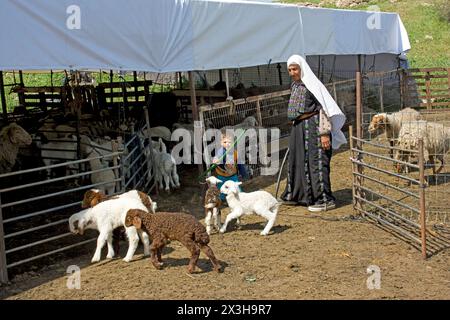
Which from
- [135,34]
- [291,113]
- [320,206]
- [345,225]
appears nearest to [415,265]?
[345,225]

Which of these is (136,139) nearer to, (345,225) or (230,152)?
(230,152)

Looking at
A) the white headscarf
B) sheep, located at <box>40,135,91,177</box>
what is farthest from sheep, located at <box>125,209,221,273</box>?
sheep, located at <box>40,135,91,177</box>

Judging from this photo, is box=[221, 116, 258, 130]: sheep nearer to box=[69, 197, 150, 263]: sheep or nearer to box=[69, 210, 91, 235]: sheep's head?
box=[69, 197, 150, 263]: sheep

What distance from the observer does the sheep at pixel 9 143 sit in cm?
837

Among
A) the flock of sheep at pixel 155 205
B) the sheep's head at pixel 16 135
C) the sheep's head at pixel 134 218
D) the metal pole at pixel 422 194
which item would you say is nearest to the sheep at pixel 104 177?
the flock of sheep at pixel 155 205

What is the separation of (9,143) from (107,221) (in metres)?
3.72

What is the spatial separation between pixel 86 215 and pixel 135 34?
2.78 meters

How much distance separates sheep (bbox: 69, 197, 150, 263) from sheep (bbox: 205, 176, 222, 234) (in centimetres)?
92

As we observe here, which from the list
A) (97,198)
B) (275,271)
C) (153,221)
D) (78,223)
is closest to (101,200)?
(97,198)

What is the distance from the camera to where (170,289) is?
4789 mm

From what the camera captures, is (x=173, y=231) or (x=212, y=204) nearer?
(x=173, y=231)

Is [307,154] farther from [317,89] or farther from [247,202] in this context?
[247,202]

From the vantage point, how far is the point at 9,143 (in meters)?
8.43

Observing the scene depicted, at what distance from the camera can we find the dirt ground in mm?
4695
